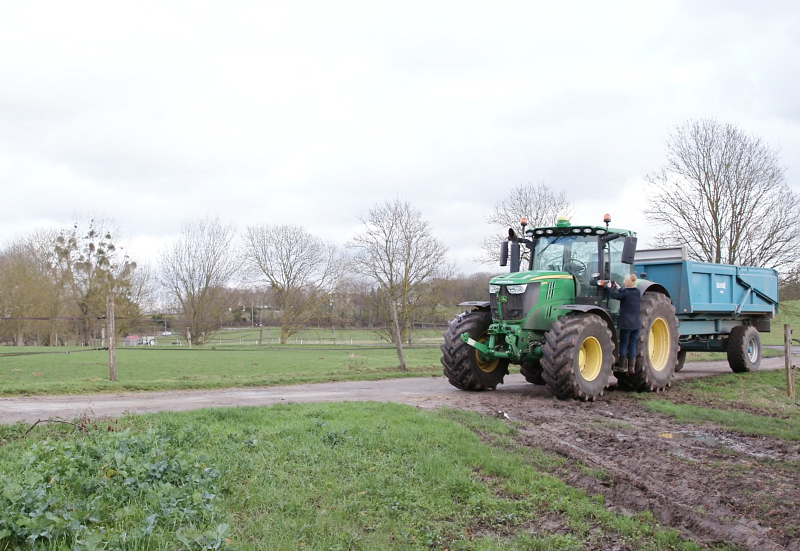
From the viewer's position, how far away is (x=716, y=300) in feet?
49.8

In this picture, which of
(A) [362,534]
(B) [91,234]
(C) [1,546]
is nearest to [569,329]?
(A) [362,534]

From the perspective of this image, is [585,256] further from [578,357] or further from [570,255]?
[578,357]

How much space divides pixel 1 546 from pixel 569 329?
8599 millimetres

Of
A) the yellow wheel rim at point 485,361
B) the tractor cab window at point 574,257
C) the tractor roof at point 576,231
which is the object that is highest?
the tractor roof at point 576,231

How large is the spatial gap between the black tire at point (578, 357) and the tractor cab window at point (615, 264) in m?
1.08

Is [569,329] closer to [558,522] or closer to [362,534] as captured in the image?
[558,522]

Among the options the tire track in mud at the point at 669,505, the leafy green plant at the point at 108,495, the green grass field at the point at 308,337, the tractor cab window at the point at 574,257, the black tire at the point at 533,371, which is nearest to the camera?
the leafy green plant at the point at 108,495

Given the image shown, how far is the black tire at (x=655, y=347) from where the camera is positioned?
475 inches

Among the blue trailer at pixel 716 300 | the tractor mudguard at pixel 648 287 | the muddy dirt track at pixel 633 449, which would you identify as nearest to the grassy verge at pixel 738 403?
the muddy dirt track at pixel 633 449

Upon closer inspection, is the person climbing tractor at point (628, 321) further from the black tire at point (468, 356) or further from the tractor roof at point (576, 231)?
the black tire at point (468, 356)

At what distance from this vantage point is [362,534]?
4.46m

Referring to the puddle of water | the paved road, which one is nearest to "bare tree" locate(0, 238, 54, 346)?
the paved road

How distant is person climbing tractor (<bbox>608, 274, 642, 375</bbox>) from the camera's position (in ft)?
37.9

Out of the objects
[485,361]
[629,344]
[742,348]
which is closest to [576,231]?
[629,344]
